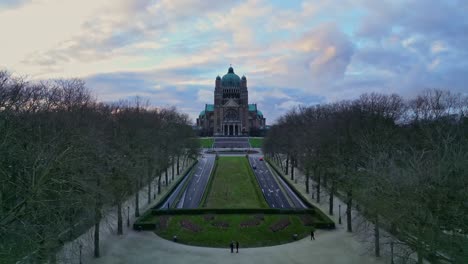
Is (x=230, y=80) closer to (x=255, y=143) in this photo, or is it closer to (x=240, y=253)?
(x=255, y=143)


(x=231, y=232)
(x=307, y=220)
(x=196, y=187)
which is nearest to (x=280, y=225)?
(x=307, y=220)

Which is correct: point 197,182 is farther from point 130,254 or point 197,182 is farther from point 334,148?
point 130,254

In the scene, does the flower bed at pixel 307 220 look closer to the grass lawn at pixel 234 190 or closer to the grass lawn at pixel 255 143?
the grass lawn at pixel 234 190

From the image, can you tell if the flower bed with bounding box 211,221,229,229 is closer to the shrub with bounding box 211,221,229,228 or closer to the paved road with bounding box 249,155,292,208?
the shrub with bounding box 211,221,229,228

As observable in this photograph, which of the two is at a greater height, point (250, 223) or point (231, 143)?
point (231, 143)

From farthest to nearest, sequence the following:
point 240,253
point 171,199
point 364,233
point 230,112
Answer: point 230,112 < point 171,199 < point 364,233 < point 240,253

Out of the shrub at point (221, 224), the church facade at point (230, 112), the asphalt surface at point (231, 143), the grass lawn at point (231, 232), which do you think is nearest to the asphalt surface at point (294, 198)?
the grass lawn at point (231, 232)

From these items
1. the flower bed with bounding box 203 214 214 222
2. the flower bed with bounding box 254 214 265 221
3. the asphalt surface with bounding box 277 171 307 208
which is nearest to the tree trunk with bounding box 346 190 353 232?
the flower bed with bounding box 254 214 265 221
